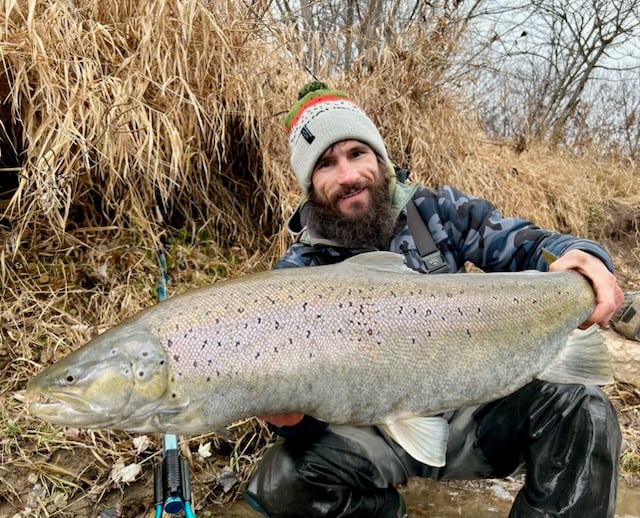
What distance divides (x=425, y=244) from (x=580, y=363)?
2.85ft

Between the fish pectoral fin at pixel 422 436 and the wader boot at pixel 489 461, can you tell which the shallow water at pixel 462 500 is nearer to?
the wader boot at pixel 489 461

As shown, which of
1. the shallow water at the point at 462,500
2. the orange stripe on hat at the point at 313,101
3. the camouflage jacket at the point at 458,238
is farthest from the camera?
the orange stripe on hat at the point at 313,101

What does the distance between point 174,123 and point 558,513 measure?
3.07 m

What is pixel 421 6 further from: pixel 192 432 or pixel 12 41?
pixel 192 432

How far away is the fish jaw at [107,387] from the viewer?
1562mm

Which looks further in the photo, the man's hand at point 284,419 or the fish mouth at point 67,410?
the man's hand at point 284,419

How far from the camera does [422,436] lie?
181 cm

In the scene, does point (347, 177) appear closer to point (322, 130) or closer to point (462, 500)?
point (322, 130)

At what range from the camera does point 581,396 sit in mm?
2096

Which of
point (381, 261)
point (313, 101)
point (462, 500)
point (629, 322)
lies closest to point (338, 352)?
point (381, 261)

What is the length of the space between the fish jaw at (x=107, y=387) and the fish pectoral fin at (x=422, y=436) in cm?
77

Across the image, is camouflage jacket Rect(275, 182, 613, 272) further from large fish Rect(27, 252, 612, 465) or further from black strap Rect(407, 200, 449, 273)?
large fish Rect(27, 252, 612, 465)

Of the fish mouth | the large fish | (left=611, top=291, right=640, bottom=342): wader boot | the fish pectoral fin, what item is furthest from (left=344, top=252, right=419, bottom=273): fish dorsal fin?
(left=611, top=291, right=640, bottom=342): wader boot

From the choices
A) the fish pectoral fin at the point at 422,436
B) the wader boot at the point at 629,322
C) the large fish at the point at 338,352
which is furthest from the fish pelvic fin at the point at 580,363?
the wader boot at the point at 629,322
